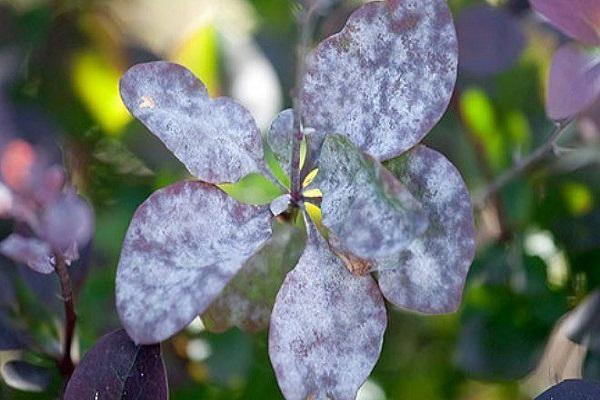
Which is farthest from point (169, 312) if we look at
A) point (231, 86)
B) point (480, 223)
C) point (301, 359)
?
point (480, 223)

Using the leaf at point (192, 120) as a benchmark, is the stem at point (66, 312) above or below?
below

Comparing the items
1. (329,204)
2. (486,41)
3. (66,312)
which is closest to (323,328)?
(329,204)

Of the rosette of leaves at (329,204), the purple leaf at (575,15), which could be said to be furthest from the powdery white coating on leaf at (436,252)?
the purple leaf at (575,15)

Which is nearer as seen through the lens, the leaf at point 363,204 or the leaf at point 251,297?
the leaf at point 363,204

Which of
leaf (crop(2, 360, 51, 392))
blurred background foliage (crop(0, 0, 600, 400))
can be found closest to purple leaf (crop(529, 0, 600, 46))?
blurred background foliage (crop(0, 0, 600, 400))

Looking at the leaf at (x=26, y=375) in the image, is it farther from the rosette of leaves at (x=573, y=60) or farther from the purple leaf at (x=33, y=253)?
the rosette of leaves at (x=573, y=60)

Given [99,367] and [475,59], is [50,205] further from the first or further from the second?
[475,59]

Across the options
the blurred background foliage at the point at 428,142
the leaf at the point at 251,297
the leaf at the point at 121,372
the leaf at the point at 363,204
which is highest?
the leaf at the point at 363,204
